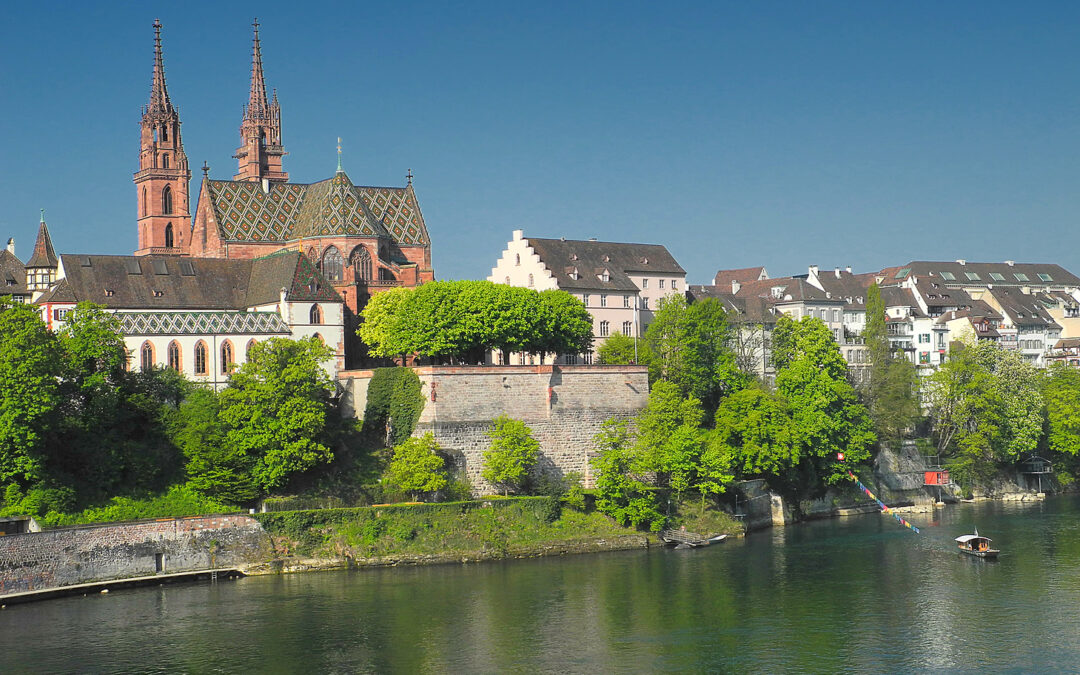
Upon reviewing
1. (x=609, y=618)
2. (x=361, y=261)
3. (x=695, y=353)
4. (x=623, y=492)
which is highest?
(x=361, y=261)

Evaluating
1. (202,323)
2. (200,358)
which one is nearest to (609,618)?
(200,358)

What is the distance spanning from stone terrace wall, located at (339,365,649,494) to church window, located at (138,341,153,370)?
11.4m

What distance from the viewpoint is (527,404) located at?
7806 cm

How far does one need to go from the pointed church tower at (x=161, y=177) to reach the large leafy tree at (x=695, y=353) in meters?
41.4

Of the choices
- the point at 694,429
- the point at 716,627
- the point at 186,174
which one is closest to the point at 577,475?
the point at 694,429

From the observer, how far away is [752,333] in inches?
3952

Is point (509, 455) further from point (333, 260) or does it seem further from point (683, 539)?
point (333, 260)

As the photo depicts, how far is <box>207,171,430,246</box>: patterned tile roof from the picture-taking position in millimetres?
96438

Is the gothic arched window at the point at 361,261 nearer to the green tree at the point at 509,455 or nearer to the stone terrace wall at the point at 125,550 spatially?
the green tree at the point at 509,455

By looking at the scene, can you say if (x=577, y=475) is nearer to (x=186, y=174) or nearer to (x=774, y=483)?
(x=774, y=483)

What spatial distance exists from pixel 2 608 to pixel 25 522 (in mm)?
5335

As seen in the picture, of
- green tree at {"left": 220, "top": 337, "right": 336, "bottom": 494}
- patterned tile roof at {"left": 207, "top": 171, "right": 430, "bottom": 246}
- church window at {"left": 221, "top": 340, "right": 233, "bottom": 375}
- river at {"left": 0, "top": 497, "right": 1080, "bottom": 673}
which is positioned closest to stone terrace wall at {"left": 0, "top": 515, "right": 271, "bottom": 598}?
river at {"left": 0, "top": 497, "right": 1080, "bottom": 673}

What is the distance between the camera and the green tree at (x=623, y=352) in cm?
8831

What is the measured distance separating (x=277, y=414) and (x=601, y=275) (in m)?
37.9
